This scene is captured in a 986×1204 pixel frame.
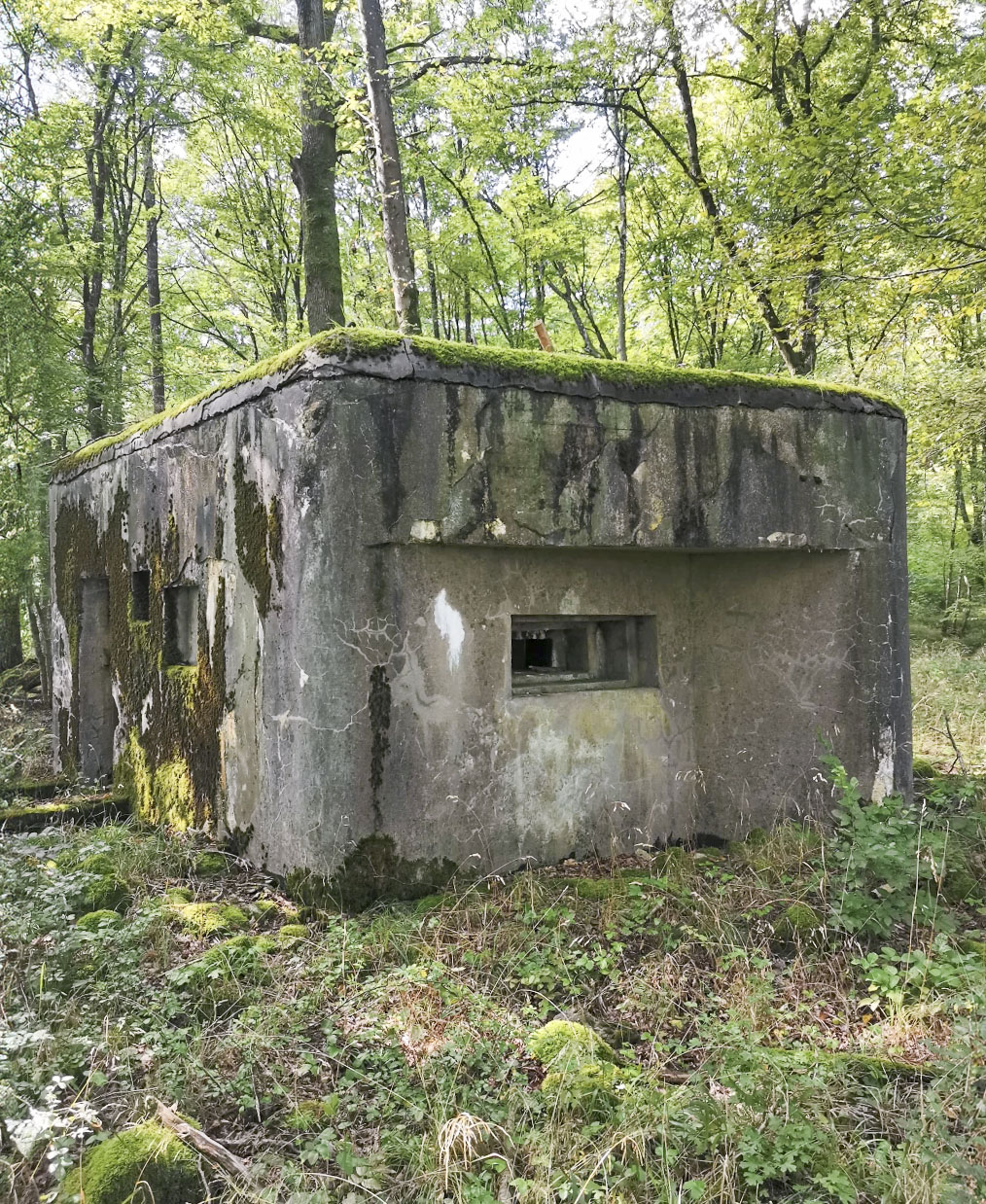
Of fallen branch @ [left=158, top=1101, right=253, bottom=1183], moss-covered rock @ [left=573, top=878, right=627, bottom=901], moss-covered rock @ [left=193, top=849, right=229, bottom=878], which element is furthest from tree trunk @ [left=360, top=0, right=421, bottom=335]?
fallen branch @ [left=158, top=1101, right=253, bottom=1183]

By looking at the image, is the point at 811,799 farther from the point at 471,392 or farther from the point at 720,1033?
the point at 471,392

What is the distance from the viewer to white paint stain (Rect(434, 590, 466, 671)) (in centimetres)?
391

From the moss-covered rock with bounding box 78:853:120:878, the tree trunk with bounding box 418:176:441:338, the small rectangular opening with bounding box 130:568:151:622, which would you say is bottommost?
the moss-covered rock with bounding box 78:853:120:878

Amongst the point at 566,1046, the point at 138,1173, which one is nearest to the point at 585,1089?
the point at 566,1046

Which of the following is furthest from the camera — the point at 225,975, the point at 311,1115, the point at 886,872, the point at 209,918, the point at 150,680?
the point at 150,680

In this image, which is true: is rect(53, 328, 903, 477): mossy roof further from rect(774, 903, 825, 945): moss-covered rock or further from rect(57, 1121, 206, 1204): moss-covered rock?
rect(57, 1121, 206, 1204): moss-covered rock

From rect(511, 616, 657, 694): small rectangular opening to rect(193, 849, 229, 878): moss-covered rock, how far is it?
1.82 metres

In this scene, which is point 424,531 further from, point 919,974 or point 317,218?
point 317,218

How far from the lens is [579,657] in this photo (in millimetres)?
4746

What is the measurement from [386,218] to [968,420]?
21.5 ft

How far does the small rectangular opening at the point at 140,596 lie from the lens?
18.1 feet

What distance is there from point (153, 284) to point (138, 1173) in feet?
36.0

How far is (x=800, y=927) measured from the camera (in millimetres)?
3502

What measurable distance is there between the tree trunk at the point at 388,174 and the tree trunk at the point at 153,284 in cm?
412
